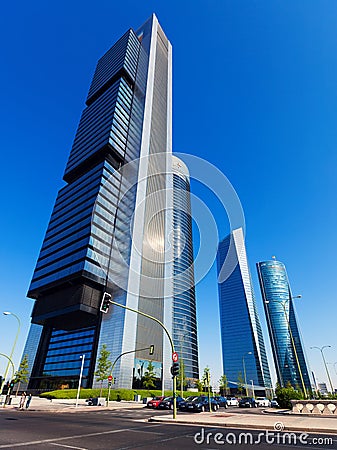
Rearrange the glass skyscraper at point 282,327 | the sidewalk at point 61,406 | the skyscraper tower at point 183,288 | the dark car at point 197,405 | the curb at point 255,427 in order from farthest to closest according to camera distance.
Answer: the glass skyscraper at point 282,327, the skyscraper tower at point 183,288, the sidewalk at point 61,406, the dark car at point 197,405, the curb at point 255,427

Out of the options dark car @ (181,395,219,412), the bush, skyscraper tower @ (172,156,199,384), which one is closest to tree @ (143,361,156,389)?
skyscraper tower @ (172,156,199,384)

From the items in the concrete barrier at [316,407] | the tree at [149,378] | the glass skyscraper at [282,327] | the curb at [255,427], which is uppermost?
the glass skyscraper at [282,327]

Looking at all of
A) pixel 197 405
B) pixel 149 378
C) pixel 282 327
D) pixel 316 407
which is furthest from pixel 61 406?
pixel 282 327

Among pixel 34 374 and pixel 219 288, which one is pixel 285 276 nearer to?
pixel 219 288

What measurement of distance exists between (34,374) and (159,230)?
4976cm

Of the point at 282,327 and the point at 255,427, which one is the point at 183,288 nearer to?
the point at 282,327

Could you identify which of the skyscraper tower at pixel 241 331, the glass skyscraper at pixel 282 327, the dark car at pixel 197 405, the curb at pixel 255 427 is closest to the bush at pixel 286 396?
the dark car at pixel 197 405

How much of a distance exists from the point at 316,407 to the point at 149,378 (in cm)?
4504

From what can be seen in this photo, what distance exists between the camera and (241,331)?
142875 millimetres

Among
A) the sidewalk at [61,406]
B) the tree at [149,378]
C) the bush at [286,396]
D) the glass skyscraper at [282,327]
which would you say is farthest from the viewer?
the glass skyscraper at [282,327]

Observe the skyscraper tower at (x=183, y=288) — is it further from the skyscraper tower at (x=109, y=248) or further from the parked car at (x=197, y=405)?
the parked car at (x=197, y=405)

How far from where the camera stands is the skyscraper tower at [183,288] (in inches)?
3915

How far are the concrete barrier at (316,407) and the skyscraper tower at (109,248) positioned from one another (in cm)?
3831

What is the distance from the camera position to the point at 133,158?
81.9 m
